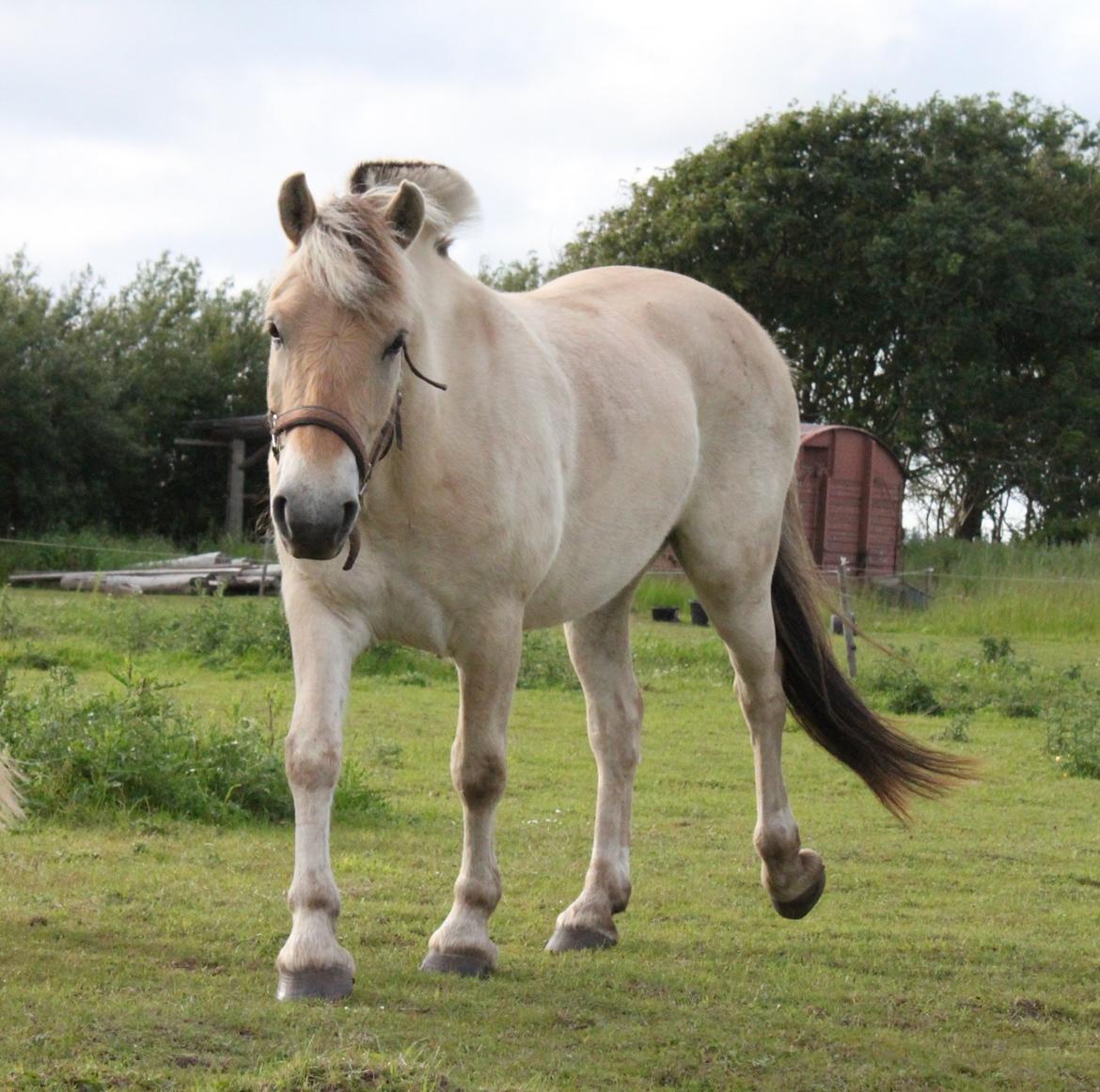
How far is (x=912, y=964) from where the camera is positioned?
195 inches

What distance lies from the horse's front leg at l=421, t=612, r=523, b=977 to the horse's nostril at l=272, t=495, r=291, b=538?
2.78ft

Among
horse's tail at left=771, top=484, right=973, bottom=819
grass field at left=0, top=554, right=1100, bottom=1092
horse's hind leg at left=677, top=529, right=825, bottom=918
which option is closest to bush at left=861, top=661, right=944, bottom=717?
grass field at left=0, top=554, right=1100, bottom=1092

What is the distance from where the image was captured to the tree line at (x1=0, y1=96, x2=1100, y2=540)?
30188mm

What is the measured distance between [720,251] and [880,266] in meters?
3.83

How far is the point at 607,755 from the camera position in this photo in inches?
220


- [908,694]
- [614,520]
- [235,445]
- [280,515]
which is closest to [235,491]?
[235,445]

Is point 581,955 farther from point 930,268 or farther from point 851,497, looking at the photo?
point 930,268

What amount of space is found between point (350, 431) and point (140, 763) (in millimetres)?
3346

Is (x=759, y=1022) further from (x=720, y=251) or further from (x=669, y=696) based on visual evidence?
(x=720, y=251)

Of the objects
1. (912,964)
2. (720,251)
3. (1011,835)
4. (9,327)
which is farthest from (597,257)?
(912,964)

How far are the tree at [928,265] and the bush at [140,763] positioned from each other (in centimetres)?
2517

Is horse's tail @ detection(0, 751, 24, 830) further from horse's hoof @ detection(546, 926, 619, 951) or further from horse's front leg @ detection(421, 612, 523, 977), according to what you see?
horse's hoof @ detection(546, 926, 619, 951)

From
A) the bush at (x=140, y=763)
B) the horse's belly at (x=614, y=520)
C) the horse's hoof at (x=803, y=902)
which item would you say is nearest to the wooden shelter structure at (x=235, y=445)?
the bush at (x=140, y=763)

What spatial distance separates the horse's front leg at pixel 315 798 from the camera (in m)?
3.98
